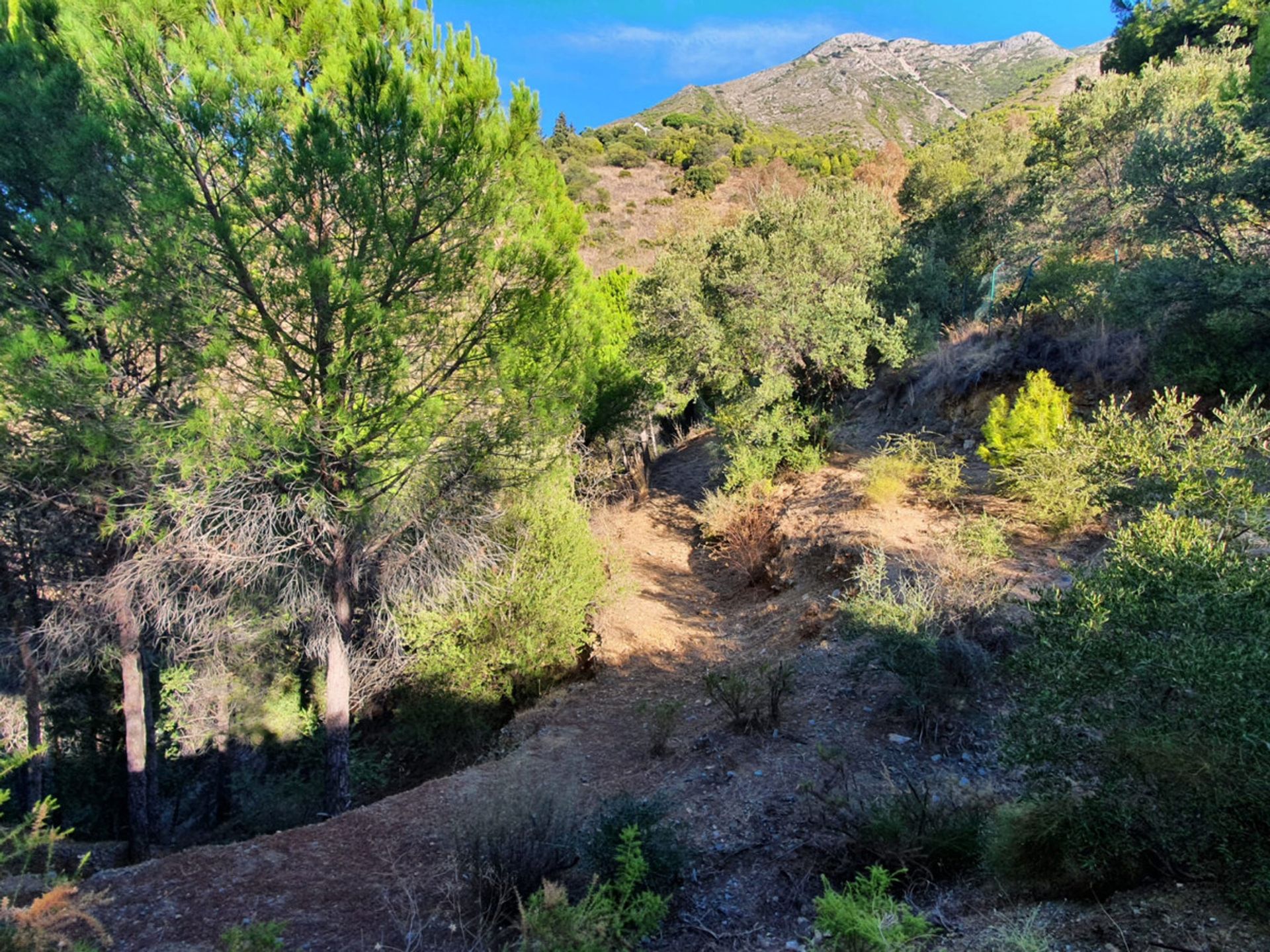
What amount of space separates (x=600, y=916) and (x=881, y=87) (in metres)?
88.1

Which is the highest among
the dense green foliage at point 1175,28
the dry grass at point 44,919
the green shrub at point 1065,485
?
the dense green foliage at point 1175,28

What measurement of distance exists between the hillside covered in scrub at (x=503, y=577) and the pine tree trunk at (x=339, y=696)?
0.05m

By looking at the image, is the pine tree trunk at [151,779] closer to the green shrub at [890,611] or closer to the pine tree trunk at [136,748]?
the pine tree trunk at [136,748]

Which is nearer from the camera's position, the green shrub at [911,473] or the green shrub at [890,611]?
the green shrub at [890,611]

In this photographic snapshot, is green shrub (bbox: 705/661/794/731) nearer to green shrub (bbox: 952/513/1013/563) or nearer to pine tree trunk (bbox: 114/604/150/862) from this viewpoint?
green shrub (bbox: 952/513/1013/563)

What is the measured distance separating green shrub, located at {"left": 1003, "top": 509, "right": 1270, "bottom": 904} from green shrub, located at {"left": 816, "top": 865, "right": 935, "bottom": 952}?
33.6 inches

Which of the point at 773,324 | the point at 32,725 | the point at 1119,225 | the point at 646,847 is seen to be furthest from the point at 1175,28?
the point at 32,725

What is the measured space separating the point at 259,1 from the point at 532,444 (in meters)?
4.45

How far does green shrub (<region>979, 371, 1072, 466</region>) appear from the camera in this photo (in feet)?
30.3

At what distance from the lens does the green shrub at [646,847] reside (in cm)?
379

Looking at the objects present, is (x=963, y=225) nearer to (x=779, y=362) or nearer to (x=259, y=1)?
(x=779, y=362)

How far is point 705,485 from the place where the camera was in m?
16.8

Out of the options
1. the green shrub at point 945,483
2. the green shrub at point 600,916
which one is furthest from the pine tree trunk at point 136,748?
the green shrub at point 945,483

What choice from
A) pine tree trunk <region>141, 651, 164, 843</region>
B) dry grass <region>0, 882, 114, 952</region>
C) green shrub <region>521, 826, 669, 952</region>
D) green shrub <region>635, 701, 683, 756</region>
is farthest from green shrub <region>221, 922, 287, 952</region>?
pine tree trunk <region>141, 651, 164, 843</region>
